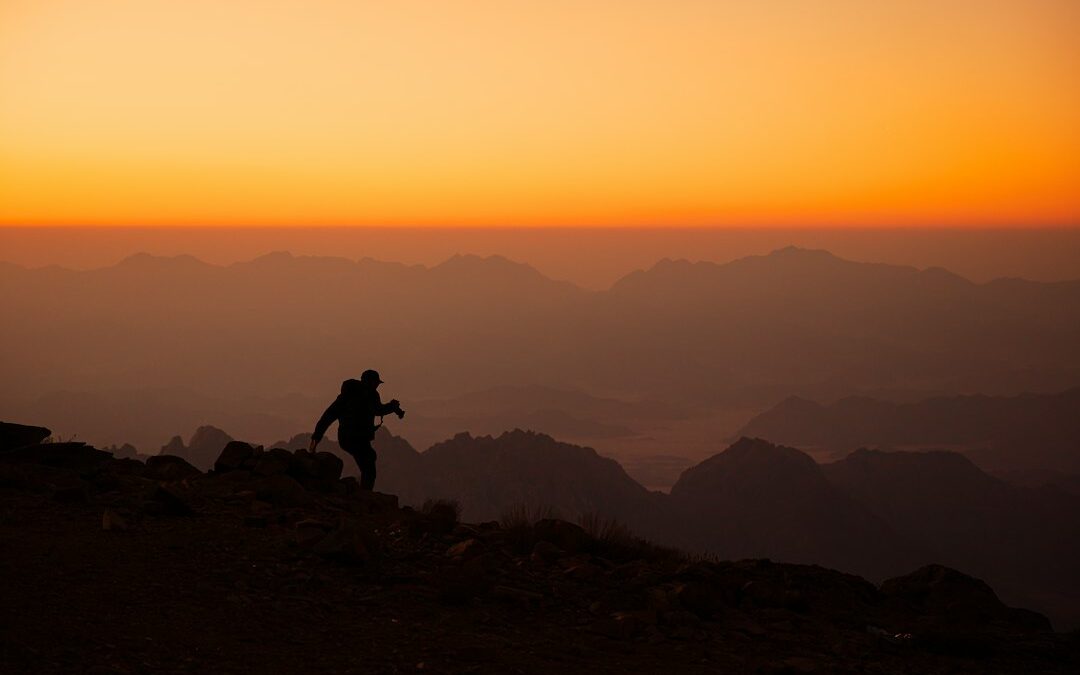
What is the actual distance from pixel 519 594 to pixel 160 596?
12.2 ft

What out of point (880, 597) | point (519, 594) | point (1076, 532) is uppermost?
point (519, 594)

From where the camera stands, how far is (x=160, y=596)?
31.6 feet

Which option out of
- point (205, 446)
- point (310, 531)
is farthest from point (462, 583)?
point (205, 446)

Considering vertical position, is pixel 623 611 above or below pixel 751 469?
above

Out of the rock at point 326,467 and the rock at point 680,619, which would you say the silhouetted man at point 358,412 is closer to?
the rock at point 326,467

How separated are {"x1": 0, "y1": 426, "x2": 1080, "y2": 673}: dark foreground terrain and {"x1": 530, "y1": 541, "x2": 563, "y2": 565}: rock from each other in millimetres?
35

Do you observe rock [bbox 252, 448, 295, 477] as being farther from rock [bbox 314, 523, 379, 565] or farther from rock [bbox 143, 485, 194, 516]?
rock [bbox 314, 523, 379, 565]

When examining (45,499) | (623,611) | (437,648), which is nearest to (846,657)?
(623,611)

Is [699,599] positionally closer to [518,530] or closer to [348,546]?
[518,530]

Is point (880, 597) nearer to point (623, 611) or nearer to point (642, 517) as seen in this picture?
point (623, 611)

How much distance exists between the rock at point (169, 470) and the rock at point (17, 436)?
1740mm

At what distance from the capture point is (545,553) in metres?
12.3

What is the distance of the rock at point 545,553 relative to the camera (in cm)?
1205

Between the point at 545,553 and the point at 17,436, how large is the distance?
28.8ft
